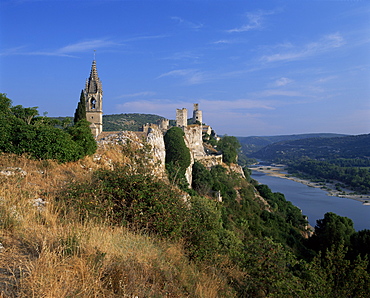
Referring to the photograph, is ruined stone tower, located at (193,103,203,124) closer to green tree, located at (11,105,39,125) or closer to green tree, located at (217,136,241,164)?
green tree, located at (217,136,241,164)

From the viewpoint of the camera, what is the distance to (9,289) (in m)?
2.30

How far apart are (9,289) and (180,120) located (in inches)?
1436

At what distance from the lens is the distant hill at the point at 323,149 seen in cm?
11078

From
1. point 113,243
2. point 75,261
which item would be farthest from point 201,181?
point 75,261

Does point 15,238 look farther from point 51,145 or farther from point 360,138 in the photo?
point 360,138

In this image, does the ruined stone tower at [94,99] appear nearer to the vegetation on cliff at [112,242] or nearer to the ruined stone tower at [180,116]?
the ruined stone tower at [180,116]

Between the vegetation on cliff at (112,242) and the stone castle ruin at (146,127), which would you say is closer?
the vegetation on cliff at (112,242)

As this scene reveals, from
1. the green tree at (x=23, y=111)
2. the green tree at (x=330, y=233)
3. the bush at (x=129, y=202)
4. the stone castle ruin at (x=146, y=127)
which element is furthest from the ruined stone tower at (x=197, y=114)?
the bush at (x=129, y=202)

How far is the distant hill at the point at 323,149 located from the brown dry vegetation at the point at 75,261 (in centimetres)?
12042

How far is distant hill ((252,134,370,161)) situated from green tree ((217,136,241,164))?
86.1m

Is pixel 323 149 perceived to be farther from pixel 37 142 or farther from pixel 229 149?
pixel 37 142

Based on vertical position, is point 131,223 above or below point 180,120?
below

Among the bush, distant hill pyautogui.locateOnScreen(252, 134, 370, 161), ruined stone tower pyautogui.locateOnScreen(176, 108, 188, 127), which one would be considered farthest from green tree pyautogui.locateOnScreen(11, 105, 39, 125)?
distant hill pyautogui.locateOnScreen(252, 134, 370, 161)

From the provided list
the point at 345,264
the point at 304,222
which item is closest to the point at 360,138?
the point at 304,222
